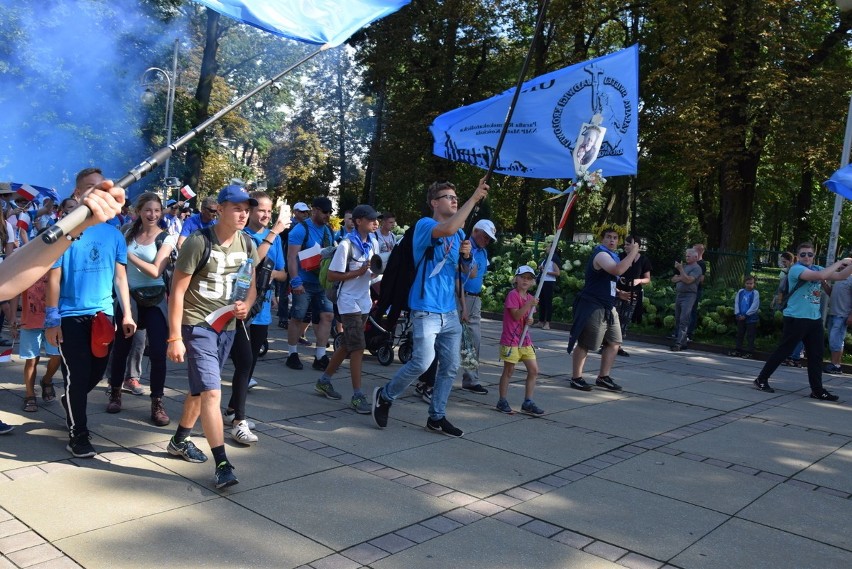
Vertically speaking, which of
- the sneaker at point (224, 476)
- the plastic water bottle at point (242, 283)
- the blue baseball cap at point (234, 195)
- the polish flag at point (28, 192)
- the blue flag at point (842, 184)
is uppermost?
the blue flag at point (842, 184)

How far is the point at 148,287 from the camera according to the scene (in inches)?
240

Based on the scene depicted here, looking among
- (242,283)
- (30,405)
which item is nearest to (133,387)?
(30,405)

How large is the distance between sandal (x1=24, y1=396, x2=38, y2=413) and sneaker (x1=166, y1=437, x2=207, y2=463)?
1.58 metres

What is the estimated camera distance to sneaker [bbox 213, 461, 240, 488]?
447 cm

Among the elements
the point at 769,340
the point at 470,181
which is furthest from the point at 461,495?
the point at 470,181

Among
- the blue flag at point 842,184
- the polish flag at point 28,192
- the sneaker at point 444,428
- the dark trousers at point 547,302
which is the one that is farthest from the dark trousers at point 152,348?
the dark trousers at point 547,302

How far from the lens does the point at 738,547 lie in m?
4.11

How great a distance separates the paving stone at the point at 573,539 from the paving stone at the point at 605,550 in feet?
0.12

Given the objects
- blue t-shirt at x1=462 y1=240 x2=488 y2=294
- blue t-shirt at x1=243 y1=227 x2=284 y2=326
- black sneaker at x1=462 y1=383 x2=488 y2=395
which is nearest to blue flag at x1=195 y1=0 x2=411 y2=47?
blue t-shirt at x1=243 y1=227 x2=284 y2=326

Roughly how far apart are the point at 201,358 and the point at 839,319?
1004 centimetres

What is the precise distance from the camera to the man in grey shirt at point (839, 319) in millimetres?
11297

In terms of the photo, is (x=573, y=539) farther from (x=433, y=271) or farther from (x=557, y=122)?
(x=557, y=122)

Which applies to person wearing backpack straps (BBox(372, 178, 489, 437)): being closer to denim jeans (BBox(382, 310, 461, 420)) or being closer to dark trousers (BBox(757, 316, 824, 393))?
denim jeans (BBox(382, 310, 461, 420))

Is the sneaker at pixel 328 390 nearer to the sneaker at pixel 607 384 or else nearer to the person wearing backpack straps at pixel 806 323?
the sneaker at pixel 607 384
